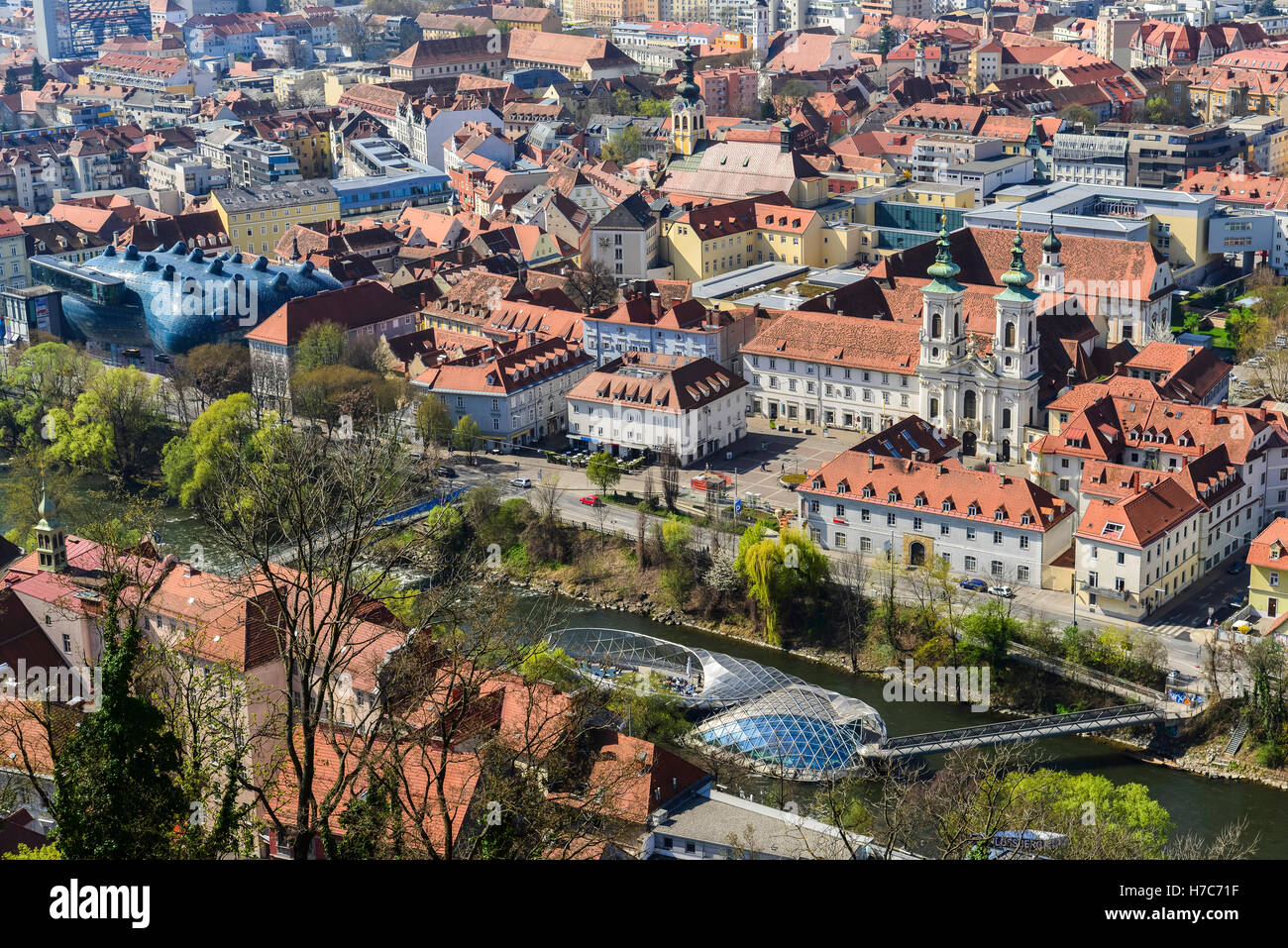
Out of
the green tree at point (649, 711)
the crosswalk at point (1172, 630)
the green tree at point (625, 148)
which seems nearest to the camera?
the green tree at point (649, 711)

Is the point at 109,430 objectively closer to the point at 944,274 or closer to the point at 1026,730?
the point at 944,274

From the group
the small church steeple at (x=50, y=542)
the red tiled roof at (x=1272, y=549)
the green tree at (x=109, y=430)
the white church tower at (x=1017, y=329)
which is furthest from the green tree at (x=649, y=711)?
the green tree at (x=109, y=430)

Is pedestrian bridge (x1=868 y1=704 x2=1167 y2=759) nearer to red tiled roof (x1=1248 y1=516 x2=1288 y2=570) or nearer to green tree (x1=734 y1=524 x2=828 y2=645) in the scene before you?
red tiled roof (x1=1248 y1=516 x2=1288 y2=570)

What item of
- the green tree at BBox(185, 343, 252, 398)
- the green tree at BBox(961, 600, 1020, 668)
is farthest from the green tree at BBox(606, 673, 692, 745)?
the green tree at BBox(185, 343, 252, 398)

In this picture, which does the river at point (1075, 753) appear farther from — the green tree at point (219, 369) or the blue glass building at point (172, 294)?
the blue glass building at point (172, 294)

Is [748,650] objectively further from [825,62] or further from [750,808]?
[825,62]

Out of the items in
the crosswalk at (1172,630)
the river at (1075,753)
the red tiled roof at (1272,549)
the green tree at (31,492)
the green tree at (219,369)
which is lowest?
the river at (1075,753)
